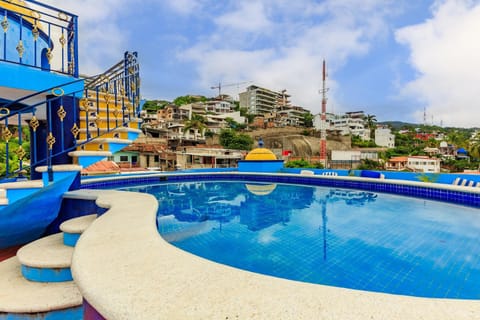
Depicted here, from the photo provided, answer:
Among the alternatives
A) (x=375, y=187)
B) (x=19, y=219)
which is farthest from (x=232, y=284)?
(x=375, y=187)

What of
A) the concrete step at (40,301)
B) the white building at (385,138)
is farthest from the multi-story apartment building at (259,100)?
the concrete step at (40,301)

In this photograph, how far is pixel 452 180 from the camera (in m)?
7.95

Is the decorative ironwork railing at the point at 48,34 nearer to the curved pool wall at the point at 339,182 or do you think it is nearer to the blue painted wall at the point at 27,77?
the blue painted wall at the point at 27,77

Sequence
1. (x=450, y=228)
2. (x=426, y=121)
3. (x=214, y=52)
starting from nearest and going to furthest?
1. (x=450, y=228)
2. (x=214, y=52)
3. (x=426, y=121)

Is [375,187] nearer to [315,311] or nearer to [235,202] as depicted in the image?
[235,202]

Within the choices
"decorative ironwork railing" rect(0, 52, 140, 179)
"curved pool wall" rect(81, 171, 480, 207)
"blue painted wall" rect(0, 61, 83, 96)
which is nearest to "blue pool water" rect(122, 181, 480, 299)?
"curved pool wall" rect(81, 171, 480, 207)

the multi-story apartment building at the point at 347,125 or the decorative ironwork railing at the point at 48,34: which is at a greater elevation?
the multi-story apartment building at the point at 347,125

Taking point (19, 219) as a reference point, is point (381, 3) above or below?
above

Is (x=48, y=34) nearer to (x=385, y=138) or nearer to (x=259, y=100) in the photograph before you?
(x=385, y=138)

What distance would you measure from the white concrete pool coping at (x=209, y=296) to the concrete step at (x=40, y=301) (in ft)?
2.54

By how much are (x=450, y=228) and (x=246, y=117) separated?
191 ft

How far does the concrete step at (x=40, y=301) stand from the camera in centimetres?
191

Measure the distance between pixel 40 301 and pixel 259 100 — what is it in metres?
72.4

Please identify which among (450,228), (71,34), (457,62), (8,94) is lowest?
(450,228)
